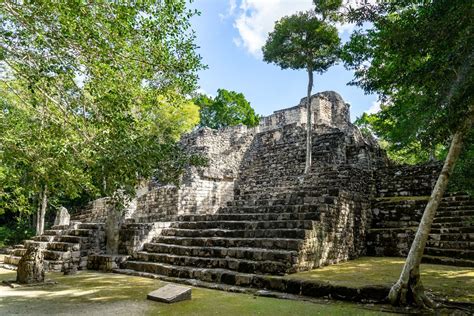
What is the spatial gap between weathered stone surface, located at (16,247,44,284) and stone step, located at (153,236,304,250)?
2.87 meters

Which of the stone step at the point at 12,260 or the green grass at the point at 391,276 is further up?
the green grass at the point at 391,276

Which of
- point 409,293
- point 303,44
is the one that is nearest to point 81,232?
point 409,293

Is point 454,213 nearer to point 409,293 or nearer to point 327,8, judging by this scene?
point 409,293

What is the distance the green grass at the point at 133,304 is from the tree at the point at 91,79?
1.63m

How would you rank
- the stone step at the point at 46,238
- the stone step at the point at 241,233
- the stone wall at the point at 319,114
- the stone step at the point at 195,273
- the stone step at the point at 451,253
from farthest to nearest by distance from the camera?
the stone wall at the point at 319,114
the stone step at the point at 46,238
the stone step at the point at 451,253
the stone step at the point at 241,233
the stone step at the point at 195,273

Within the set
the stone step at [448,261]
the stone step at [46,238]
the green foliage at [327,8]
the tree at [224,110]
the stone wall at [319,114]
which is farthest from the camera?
the tree at [224,110]

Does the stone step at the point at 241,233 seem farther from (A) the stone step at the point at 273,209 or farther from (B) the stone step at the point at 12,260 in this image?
(B) the stone step at the point at 12,260

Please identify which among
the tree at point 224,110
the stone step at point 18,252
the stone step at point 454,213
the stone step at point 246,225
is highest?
the tree at point 224,110

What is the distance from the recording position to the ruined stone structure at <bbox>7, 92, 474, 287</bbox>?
22.7 ft

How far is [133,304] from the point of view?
4926mm

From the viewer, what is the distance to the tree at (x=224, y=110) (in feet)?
116

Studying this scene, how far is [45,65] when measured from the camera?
4336 millimetres

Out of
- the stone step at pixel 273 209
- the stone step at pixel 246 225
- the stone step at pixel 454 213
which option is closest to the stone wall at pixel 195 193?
the stone step at pixel 246 225

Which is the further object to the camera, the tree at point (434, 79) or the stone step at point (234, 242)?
the stone step at point (234, 242)
